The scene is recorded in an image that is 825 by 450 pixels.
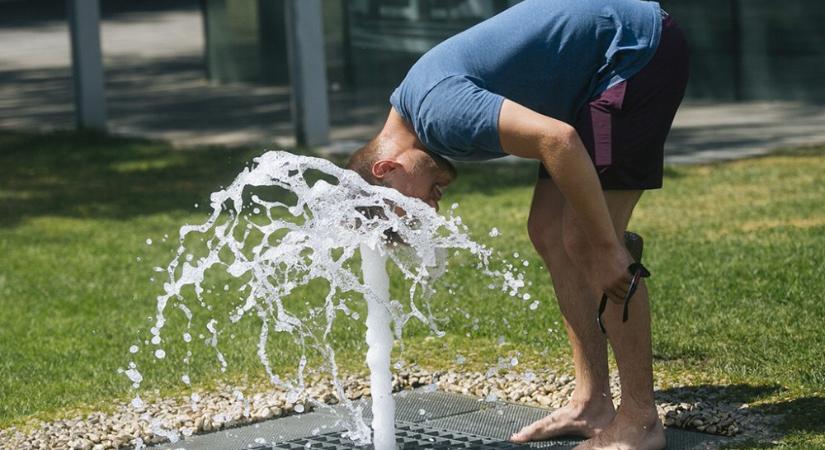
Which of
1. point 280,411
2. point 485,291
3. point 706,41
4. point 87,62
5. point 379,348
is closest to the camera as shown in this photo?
point 379,348

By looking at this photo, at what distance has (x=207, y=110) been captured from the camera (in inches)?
579

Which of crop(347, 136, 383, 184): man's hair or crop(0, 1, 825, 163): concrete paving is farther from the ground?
crop(347, 136, 383, 184): man's hair

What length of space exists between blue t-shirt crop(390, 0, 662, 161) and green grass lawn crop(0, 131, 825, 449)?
3.91 ft

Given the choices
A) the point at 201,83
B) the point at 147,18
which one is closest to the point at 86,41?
the point at 201,83

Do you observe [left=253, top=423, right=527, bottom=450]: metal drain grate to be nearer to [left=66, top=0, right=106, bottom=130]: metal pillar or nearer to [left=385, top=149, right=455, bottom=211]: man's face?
[left=385, top=149, right=455, bottom=211]: man's face

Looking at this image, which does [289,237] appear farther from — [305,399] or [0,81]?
[0,81]

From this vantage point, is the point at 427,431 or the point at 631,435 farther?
the point at 427,431

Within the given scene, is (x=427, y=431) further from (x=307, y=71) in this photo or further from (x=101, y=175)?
(x=307, y=71)

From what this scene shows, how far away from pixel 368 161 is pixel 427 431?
105cm

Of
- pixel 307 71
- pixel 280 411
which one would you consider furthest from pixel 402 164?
pixel 307 71

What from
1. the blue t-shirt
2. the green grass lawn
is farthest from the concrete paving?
the blue t-shirt

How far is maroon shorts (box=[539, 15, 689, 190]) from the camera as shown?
13.4 ft

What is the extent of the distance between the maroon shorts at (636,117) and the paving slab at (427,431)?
0.84 m

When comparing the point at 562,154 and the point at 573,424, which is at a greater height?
the point at 562,154
